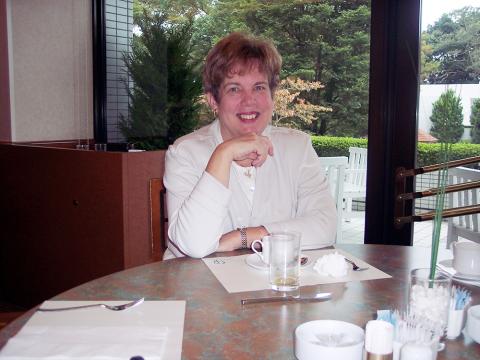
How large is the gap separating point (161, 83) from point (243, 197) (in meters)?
2.27

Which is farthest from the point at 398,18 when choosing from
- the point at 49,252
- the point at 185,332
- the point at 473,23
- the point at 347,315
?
the point at 49,252

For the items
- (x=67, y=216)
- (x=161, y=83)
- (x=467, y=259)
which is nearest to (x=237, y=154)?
(x=467, y=259)

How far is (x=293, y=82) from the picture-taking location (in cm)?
303

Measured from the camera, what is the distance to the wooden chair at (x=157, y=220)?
1.72 metres

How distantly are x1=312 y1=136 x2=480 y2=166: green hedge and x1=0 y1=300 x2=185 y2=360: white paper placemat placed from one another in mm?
1631

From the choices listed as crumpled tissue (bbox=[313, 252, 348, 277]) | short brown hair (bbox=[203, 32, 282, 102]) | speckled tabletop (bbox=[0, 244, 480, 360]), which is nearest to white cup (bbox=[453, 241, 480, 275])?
speckled tabletop (bbox=[0, 244, 480, 360])

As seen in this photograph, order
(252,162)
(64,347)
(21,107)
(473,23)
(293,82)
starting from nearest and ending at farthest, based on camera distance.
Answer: (64,347) → (252,162) → (473,23) → (293,82) → (21,107)

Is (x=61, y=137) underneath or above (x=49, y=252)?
above

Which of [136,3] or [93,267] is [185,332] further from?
[136,3]

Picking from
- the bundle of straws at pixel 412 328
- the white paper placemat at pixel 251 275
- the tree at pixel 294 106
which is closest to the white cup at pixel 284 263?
the white paper placemat at pixel 251 275

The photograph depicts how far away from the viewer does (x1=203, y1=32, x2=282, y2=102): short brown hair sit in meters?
1.71

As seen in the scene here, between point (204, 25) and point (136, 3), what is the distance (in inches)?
25.2

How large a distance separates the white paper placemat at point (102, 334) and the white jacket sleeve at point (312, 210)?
585mm

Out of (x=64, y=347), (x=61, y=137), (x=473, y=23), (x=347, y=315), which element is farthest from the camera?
(x=61, y=137)
